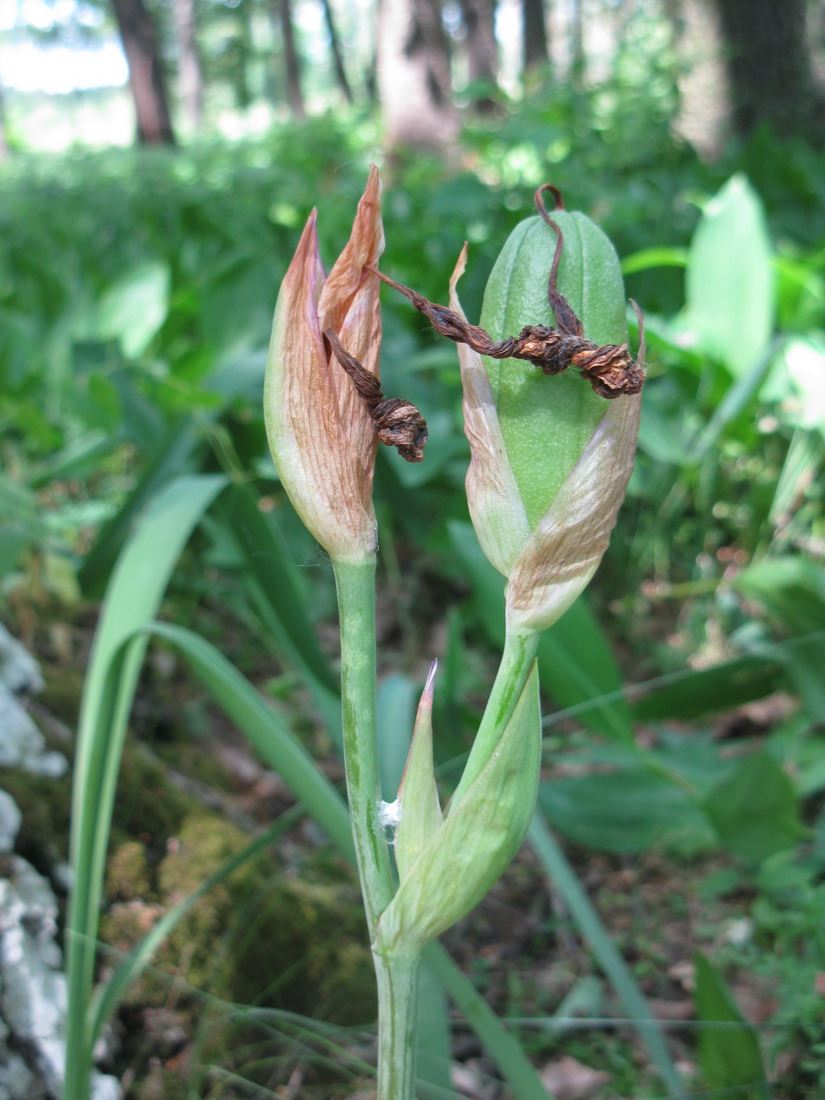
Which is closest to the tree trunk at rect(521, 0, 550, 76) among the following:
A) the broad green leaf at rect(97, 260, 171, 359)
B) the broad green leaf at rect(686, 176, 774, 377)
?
the broad green leaf at rect(97, 260, 171, 359)

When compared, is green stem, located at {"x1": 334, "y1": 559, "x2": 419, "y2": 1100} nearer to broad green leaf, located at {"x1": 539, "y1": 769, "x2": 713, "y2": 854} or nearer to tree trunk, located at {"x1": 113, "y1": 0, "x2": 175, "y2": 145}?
broad green leaf, located at {"x1": 539, "y1": 769, "x2": 713, "y2": 854}

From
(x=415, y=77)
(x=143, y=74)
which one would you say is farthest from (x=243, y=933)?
(x=143, y=74)

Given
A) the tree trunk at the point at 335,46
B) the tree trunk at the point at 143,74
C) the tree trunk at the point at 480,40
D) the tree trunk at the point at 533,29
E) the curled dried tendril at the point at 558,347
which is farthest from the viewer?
the tree trunk at the point at 335,46

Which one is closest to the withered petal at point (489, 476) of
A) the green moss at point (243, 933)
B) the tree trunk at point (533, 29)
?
the green moss at point (243, 933)

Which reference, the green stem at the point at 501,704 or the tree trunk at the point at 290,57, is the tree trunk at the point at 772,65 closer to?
the green stem at the point at 501,704

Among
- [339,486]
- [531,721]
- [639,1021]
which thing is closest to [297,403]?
[339,486]

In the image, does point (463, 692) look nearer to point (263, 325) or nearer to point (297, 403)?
point (263, 325)
